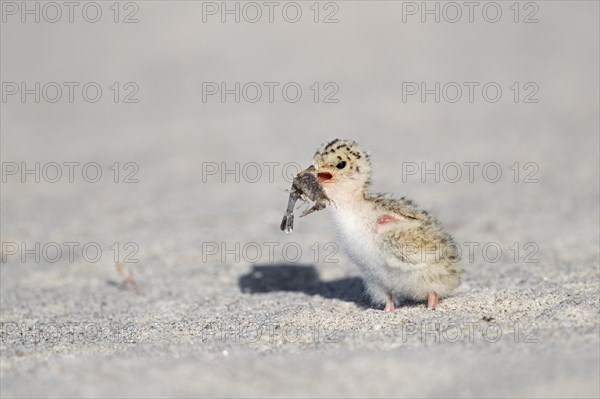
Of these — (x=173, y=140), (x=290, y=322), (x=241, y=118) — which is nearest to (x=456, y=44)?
(x=241, y=118)

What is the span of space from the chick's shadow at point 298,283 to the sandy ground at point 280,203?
1.1 inches

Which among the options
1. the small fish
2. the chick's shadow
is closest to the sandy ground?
the chick's shadow

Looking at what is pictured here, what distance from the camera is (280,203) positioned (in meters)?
8.50

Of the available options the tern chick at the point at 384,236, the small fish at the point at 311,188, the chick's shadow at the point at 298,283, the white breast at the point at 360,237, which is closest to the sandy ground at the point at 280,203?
the chick's shadow at the point at 298,283

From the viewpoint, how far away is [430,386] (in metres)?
3.71

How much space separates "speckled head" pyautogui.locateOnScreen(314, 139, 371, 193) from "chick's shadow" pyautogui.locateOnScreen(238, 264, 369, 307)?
0.90 m

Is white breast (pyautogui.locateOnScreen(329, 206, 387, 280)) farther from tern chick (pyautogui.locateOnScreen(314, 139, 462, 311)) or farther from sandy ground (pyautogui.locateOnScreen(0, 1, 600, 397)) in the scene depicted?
sandy ground (pyautogui.locateOnScreen(0, 1, 600, 397))

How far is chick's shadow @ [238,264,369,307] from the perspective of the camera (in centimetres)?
571

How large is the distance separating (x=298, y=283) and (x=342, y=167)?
159 centimetres

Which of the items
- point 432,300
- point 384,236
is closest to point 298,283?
point 432,300

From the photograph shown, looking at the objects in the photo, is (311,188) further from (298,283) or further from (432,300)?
(298,283)

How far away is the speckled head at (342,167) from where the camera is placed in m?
4.75

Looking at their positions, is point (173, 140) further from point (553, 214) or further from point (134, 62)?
point (553, 214)

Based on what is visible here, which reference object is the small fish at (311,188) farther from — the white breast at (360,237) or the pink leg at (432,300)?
the pink leg at (432,300)
